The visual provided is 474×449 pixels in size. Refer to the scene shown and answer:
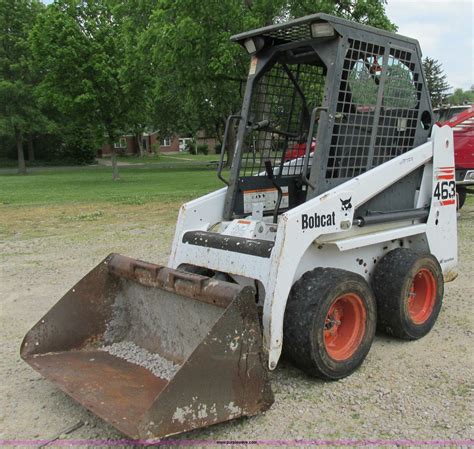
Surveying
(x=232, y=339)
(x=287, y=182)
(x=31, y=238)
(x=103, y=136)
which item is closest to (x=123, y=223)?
(x=31, y=238)

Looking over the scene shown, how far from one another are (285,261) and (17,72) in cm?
3255

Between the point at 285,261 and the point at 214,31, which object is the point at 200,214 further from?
the point at 214,31

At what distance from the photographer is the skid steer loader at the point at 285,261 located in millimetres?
3137

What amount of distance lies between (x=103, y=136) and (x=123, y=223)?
13.9 m

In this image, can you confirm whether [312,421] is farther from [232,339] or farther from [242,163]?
[242,163]

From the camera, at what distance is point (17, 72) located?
31750 millimetres

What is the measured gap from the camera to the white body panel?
3494mm

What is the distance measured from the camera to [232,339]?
120 inches

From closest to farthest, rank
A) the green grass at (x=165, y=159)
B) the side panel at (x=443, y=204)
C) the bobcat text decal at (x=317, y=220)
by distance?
the bobcat text decal at (x=317, y=220) → the side panel at (x=443, y=204) → the green grass at (x=165, y=159)

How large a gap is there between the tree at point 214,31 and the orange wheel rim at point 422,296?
9728 mm

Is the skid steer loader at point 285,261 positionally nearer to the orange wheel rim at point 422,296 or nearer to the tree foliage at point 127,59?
the orange wheel rim at point 422,296

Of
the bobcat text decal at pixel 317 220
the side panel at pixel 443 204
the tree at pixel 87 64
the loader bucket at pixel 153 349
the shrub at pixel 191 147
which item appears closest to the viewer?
the loader bucket at pixel 153 349

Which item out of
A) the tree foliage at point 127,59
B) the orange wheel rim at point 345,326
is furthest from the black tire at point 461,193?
the orange wheel rim at point 345,326

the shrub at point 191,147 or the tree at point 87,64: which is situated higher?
the tree at point 87,64
